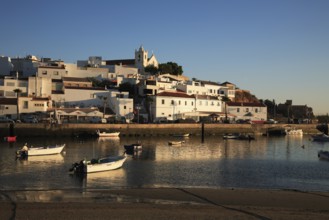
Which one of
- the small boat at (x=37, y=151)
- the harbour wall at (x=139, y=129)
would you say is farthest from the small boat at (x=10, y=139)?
the small boat at (x=37, y=151)

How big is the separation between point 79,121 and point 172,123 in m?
16.3

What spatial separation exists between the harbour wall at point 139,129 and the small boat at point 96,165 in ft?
104

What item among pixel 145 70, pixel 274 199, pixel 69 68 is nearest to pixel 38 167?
Result: pixel 274 199

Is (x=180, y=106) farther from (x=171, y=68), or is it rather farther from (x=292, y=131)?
(x=171, y=68)

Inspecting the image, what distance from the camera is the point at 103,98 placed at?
77.1 metres

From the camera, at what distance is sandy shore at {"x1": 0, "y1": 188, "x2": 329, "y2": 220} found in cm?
1577

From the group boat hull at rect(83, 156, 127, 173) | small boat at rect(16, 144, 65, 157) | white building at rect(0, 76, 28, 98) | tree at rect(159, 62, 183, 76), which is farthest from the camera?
tree at rect(159, 62, 183, 76)

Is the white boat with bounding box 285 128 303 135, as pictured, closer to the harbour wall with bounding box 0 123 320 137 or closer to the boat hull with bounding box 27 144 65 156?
the harbour wall with bounding box 0 123 320 137

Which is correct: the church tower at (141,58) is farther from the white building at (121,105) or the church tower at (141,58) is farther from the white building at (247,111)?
the white building at (121,105)

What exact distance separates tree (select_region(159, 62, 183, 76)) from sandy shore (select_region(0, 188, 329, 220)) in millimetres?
90072

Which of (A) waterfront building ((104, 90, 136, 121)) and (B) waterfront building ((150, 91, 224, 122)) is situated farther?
(B) waterfront building ((150, 91, 224, 122))

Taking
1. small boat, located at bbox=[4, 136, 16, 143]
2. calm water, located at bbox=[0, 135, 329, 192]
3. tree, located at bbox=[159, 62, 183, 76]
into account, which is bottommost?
calm water, located at bbox=[0, 135, 329, 192]

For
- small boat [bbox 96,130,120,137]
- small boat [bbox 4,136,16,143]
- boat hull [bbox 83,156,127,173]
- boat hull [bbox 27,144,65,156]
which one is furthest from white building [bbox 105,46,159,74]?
boat hull [bbox 83,156,127,173]

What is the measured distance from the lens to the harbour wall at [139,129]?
2327 inches
